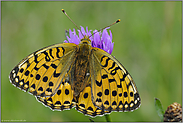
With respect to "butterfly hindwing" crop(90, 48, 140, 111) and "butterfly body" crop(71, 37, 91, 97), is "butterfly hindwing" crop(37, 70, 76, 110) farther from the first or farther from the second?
"butterfly hindwing" crop(90, 48, 140, 111)

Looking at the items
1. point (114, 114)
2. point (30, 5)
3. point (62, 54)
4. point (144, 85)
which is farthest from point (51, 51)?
point (30, 5)

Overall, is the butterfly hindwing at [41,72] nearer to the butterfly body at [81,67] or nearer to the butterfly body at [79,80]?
the butterfly body at [79,80]

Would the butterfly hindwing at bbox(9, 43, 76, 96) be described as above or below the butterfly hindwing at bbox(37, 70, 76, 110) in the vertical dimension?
above

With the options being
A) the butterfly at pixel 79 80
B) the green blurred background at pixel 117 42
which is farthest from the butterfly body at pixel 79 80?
the green blurred background at pixel 117 42

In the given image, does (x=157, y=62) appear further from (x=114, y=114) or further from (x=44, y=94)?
(x=44, y=94)

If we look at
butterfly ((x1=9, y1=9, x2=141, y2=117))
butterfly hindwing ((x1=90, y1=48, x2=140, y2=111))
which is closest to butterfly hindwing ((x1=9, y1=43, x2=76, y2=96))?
butterfly ((x1=9, y1=9, x2=141, y2=117))
